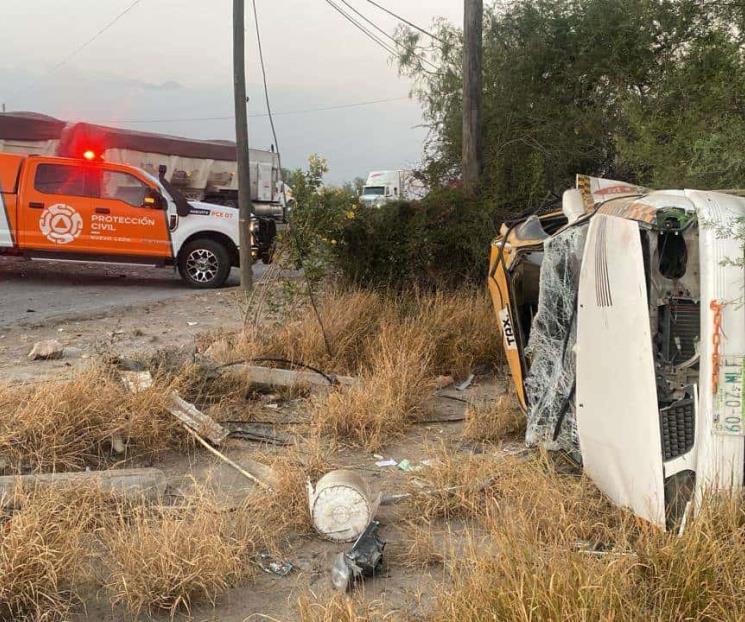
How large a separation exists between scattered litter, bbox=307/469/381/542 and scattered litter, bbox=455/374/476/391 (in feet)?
9.80

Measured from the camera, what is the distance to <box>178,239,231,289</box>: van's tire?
12.0 meters

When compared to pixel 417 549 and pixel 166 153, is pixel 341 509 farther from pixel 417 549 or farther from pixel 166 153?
pixel 166 153

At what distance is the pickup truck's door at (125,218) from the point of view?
11.4 meters

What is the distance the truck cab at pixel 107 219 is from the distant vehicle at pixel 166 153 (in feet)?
11.1

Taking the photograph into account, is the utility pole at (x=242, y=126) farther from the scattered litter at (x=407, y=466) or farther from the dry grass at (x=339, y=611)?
the dry grass at (x=339, y=611)

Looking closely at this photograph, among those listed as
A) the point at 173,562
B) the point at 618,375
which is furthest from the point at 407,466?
the point at 173,562

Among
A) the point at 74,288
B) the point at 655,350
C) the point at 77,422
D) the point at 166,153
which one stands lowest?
the point at 77,422

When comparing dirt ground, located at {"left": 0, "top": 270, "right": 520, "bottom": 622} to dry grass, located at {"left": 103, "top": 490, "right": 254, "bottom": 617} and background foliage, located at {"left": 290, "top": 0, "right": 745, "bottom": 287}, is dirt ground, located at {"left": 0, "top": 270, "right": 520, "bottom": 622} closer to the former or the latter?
dry grass, located at {"left": 103, "top": 490, "right": 254, "bottom": 617}

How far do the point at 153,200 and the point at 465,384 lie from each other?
724 cm

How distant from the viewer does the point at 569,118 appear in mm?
10492

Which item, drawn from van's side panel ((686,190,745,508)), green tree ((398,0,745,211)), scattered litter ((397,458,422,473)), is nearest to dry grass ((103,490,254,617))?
scattered litter ((397,458,422,473))

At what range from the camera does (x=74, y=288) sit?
11484 millimetres

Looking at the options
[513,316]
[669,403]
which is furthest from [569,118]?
[669,403]

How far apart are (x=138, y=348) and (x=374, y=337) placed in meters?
2.48
